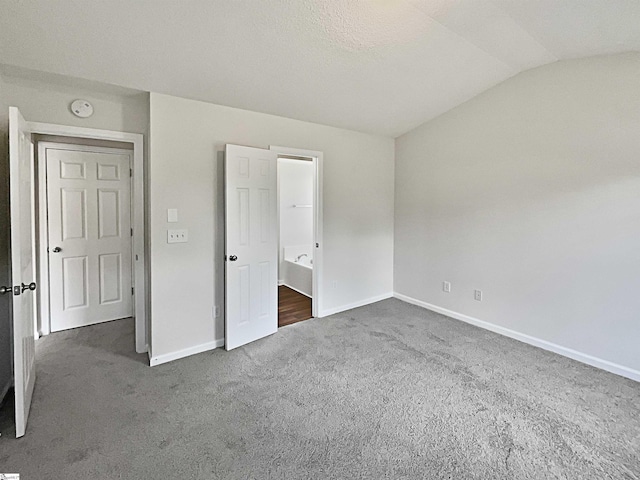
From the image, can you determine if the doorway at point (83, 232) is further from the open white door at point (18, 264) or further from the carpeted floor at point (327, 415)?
the open white door at point (18, 264)

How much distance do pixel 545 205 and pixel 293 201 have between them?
3856 mm

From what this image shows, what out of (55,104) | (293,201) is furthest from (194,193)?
(293,201)

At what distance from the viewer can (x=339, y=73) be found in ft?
9.21

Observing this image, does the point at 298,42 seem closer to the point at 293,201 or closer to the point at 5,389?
the point at 5,389

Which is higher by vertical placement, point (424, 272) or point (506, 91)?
point (506, 91)

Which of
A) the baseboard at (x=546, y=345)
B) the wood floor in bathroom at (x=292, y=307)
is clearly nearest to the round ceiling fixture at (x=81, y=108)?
the wood floor in bathroom at (x=292, y=307)

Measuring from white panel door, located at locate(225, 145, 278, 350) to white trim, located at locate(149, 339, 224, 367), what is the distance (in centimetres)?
15

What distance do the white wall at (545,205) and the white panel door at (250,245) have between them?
7.08 ft

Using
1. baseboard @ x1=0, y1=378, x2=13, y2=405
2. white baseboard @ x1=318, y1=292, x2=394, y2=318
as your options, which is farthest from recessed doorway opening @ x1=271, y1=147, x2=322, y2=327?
baseboard @ x1=0, y1=378, x2=13, y2=405

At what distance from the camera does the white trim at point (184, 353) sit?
9.14ft

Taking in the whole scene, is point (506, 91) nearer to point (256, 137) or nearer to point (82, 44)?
point (256, 137)

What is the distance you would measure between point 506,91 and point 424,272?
7.56ft

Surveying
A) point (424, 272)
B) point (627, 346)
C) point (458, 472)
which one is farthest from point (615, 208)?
point (458, 472)

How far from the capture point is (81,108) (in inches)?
102
